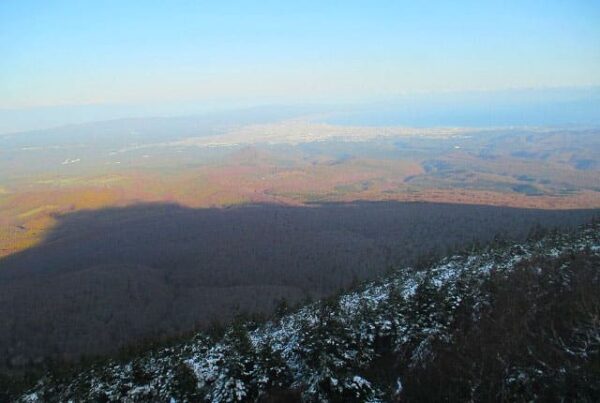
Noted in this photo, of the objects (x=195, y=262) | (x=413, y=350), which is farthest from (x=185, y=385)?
(x=195, y=262)

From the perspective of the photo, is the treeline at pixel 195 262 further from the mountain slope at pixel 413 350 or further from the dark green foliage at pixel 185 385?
the dark green foliage at pixel 185 385

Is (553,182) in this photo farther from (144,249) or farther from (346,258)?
(144,249)

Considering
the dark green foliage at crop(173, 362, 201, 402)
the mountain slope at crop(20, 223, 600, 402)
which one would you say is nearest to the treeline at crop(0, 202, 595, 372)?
the mountain slope at crop(20, 223, 600, 402)

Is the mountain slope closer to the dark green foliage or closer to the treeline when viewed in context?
the dark green foliage

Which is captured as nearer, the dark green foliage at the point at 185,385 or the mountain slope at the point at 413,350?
the mountain slope at the point at 413,350

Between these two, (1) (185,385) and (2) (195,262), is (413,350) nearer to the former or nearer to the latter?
(1) (185,385)

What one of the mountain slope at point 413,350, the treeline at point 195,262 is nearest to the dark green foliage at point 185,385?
the mountain slope at point 413,350

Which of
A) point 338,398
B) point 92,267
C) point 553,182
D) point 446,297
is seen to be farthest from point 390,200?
point 338,398

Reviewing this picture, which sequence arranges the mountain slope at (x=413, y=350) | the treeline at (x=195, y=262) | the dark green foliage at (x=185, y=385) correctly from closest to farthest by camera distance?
1. the mountain slope at (x=413, y=350)
2. the dark green foliage at (x=185, y=385)
3. the treeline at (x=195, y=262)
